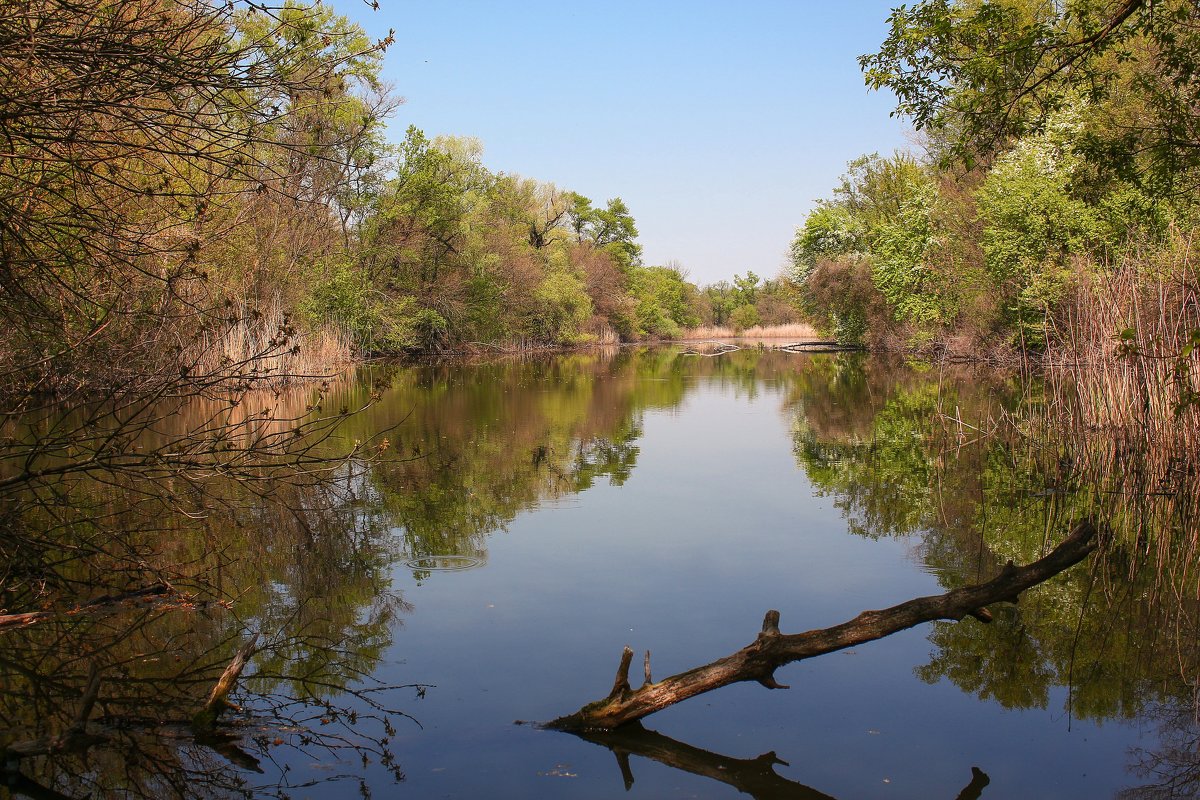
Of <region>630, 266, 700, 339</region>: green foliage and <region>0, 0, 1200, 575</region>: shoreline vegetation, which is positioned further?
<region>630, 266, 700, 339</region>: green foliage

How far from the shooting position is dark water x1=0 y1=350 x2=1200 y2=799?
14.0ft

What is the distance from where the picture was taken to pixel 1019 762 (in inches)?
173

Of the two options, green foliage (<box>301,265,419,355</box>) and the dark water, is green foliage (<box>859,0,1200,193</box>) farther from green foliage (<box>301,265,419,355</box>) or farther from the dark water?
green foliage (<box>301,265,419,355</box>)

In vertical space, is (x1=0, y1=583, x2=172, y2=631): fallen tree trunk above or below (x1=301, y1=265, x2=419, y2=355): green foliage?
below

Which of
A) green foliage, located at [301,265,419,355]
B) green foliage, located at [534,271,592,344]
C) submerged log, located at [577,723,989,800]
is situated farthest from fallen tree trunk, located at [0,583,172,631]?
green foliage, located at [534,271,592,344]

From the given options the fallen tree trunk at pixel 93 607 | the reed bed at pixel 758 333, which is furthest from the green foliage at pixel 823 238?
the fallen tree trunk at pixel 93 607

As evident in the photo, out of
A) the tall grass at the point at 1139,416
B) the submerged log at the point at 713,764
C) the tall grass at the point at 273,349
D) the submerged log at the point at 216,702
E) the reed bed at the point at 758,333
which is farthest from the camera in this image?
the reed bed at the point at 758,333

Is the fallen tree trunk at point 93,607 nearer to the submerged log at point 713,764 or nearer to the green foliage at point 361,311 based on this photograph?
the submerged log at point 713,764

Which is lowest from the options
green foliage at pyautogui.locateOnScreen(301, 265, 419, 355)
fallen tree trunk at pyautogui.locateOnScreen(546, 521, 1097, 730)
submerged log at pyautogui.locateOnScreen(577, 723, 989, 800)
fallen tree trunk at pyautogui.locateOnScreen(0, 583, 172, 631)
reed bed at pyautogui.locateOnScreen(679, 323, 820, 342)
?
submerged log at pyautogui.locateOnScreen(577, 723, 989, 800)

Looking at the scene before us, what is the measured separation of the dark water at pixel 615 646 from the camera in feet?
14.0

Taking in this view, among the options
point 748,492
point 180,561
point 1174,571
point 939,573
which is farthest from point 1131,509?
point 180,561

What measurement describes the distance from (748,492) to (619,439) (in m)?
4.76

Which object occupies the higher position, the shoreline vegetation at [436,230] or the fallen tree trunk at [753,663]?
the shoreline vegetation at [436,230]

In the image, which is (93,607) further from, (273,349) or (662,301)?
(662,301)
